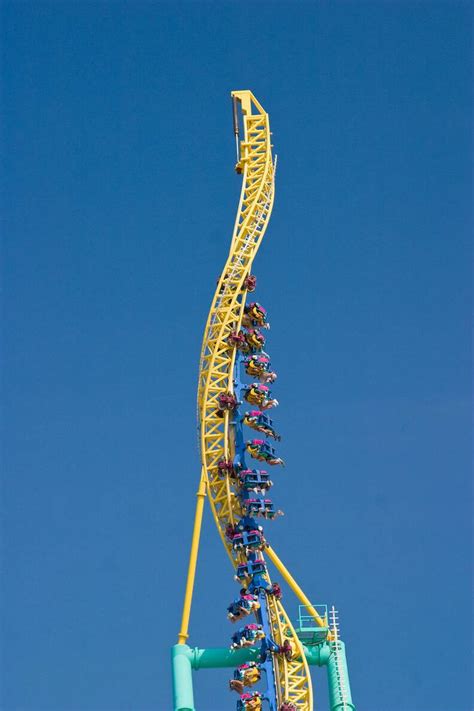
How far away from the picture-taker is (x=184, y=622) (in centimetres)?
12788

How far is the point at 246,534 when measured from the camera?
414 feet

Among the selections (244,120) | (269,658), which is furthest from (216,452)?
(244,120)

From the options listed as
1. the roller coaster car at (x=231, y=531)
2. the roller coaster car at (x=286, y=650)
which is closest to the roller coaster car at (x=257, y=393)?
the roller coaster car at (x=231, y=531)

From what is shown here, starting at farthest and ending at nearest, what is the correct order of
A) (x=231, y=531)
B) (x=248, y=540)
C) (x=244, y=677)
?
1. (x=231, y=531)
2. (x=248, y=540)
3. (x=244, y=677)

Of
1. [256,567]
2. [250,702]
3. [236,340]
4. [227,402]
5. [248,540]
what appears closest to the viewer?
[250,702]

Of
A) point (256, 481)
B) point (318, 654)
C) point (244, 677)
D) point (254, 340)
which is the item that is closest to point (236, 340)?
point (254, 340)

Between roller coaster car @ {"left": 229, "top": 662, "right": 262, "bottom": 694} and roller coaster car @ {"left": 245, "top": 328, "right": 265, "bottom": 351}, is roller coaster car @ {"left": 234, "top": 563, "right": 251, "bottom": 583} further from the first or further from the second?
roller coaster car @ {"left": 245, "top": 328, "right": 265, "bottom": 351}

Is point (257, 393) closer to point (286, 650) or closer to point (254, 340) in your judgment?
point (254, 340)

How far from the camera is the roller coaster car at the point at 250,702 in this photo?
398 feet

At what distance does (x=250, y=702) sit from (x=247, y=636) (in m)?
4.00

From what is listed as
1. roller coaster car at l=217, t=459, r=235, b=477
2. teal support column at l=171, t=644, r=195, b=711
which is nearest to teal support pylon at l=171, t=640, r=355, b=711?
teal support column at l=171, t=644, r=195, b=711

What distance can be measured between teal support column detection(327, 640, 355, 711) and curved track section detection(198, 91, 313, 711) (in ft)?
11.7

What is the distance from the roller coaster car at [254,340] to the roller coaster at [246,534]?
0.06m

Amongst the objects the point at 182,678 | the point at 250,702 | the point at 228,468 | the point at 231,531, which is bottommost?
the point at 250,702
